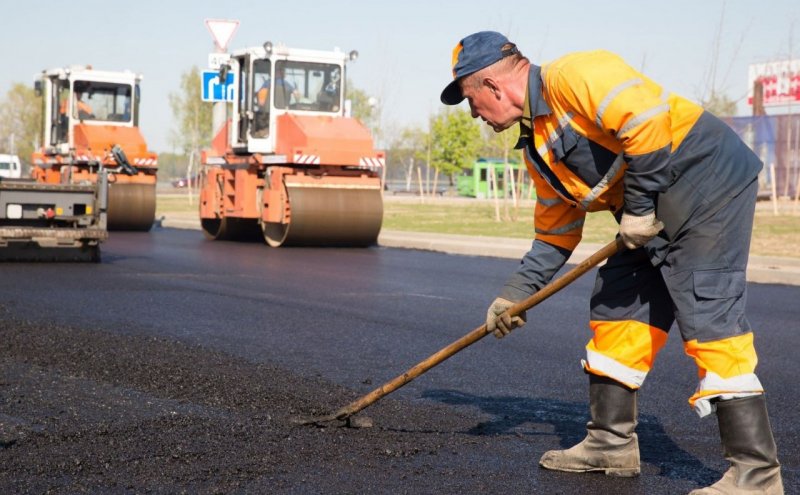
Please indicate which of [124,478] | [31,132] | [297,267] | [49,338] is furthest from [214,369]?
[31,132]

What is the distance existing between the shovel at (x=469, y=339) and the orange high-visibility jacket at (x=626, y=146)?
0.19 metres

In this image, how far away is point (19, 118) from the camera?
229 ft

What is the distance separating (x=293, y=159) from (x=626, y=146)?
13.3 meters

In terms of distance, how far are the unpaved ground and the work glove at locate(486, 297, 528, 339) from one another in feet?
1.65

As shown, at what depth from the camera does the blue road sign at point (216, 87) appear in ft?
59.0

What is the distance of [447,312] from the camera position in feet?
30.2

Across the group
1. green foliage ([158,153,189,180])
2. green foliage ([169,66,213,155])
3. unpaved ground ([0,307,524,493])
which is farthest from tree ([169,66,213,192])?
green foliage ([158,153,189,180])

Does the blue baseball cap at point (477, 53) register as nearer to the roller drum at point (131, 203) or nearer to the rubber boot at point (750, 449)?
the rubber boot at point (750, 449)

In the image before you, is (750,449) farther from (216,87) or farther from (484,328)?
(216,87)

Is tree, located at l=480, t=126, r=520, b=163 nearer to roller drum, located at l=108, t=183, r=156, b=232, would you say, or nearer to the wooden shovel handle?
roller drum, located at l=108, t=183, r=156, b=232

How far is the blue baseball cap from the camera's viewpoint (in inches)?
150

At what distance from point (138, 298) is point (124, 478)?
19.4 ft

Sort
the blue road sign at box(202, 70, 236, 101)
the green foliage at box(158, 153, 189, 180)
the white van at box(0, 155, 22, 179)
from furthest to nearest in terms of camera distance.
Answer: the green foliage at box(158, 153, 189, 180)
the white van at box(0, 155, 22, 179)
the blue road sign at box(202, 70, 236, 101)

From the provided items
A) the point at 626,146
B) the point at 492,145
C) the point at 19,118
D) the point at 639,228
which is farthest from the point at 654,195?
the point at 19,118
